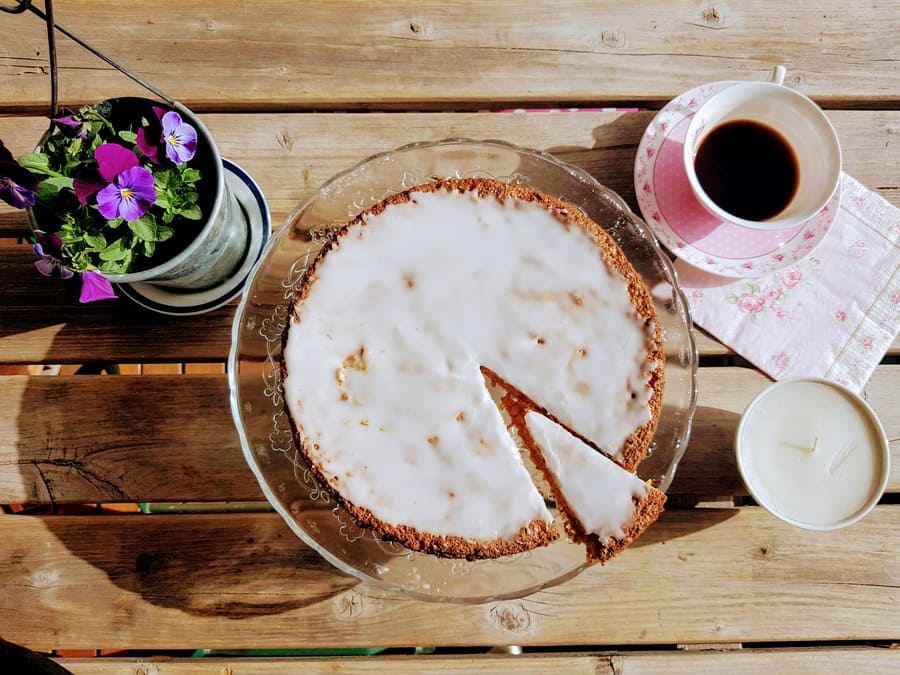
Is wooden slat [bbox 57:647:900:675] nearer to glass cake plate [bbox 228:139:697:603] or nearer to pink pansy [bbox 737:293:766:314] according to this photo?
glass cake plate [bbox 228:139:697:603]

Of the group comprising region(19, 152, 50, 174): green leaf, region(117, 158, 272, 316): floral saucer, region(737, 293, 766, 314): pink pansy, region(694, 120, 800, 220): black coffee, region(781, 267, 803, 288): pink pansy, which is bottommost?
region(117, 158, 272, 316): floral saucer

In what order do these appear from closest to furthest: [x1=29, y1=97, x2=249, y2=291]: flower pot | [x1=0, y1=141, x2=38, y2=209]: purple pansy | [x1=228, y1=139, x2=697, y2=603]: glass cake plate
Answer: [x1=0, y1=141, x2=38, y2=209]: purple pansy → [x1=29, y1=97, x2=249, y2=291]: flower pot → [x1=228, y1=139, x2=697, y2=603]: glass cake plate

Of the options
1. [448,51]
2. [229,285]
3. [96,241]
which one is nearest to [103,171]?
[96,241]

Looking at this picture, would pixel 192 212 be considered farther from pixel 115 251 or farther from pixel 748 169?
pixel 748 169

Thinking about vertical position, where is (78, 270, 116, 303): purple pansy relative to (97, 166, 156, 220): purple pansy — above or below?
below

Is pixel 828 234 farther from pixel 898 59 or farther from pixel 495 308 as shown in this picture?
pixel 495 308

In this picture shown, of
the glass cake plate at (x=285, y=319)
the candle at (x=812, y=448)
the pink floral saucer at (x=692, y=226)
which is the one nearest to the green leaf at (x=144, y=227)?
the glass cake plate at (x=285, y=319)

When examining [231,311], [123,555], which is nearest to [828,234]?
[231,311]

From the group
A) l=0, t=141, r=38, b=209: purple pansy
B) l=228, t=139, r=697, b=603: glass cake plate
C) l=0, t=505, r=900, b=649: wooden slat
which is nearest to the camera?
l=0, t=141, r=38, b=209: purple pansy

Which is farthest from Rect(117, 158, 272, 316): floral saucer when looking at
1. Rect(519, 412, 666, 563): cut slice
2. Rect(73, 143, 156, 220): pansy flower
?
Rect(519, 412, 666, 563): cut slice
